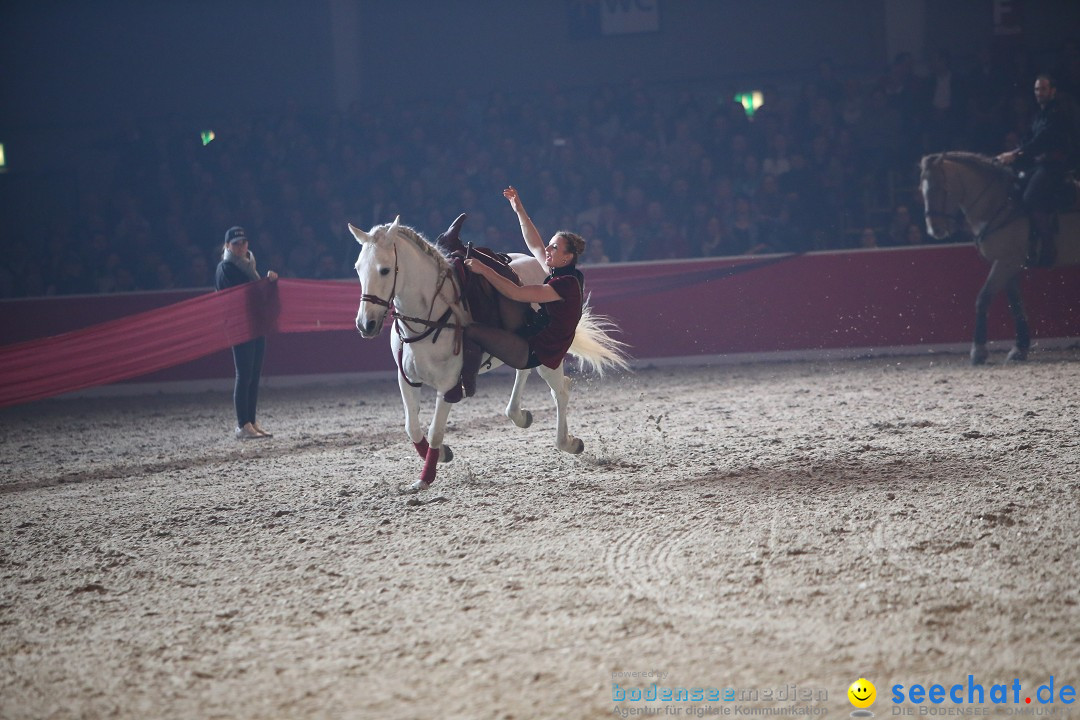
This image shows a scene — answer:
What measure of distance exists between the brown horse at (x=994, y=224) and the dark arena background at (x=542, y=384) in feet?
1.54

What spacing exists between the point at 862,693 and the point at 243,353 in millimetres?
6425

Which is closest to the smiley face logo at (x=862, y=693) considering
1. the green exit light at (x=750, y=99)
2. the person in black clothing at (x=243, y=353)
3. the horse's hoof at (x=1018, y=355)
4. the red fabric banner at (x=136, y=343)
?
the person in black clothing at (x=243, y=353)

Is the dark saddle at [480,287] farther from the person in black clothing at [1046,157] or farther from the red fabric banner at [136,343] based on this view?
the person in black clothing at [1046,157]

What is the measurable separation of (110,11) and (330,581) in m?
13.9

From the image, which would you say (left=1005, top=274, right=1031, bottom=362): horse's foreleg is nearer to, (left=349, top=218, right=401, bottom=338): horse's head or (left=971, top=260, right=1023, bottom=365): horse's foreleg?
(left=971, top=260, right=1023, bottom=365): horse's foreleg

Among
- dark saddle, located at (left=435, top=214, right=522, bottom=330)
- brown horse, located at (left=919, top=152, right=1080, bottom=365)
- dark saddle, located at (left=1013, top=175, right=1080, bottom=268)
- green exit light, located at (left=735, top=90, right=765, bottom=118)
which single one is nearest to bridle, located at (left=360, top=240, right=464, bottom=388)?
dark saddle, located at (left=435, top=214, right=522, bottom=330)

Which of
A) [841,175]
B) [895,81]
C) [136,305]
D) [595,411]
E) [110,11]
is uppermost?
[110,11]

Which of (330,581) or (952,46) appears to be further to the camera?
(952,46)

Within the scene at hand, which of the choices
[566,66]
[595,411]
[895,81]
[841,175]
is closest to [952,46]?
[895,81]

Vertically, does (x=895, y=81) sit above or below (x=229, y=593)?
above

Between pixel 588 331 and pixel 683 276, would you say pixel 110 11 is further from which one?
pixel 588 331

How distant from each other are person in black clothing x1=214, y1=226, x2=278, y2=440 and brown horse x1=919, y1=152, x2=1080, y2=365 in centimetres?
649

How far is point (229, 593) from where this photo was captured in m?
3.96

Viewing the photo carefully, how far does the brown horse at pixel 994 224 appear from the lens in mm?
9688
